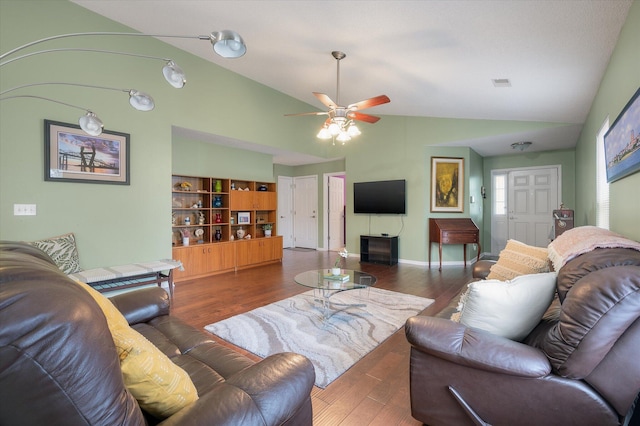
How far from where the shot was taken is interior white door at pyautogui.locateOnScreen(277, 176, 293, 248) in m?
8.45

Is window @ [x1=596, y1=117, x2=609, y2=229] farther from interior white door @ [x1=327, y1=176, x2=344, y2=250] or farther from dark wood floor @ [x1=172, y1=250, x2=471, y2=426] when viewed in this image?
interior white door @ [x1=327, y1=176, x2=344, y2=250]

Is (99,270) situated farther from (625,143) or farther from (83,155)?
(625,143)

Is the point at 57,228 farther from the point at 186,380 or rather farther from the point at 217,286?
the point at 186,380

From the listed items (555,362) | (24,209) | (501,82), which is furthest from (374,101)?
(24,209)

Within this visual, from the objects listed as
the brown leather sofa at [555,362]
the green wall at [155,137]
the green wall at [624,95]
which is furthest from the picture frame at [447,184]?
the brown leather sofa at [555,362]

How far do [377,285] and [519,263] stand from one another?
2461 millimetres

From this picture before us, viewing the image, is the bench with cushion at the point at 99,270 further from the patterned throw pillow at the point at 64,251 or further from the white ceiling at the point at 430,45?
the white ceiling at the point at 430,45

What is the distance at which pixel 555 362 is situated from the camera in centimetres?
126

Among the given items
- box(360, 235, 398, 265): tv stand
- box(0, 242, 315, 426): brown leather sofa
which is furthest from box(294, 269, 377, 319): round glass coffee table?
box(360, 235, 398, 265): tv stand

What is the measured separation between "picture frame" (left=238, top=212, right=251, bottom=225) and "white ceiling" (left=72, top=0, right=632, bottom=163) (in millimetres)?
2567

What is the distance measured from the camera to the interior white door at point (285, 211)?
8.45 m

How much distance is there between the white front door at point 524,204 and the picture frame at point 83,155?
7437 millimetres

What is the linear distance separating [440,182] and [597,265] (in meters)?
4.86

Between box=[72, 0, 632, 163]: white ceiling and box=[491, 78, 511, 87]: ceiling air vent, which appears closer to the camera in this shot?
box=[72, 0, 632, 163]: white ceiling
